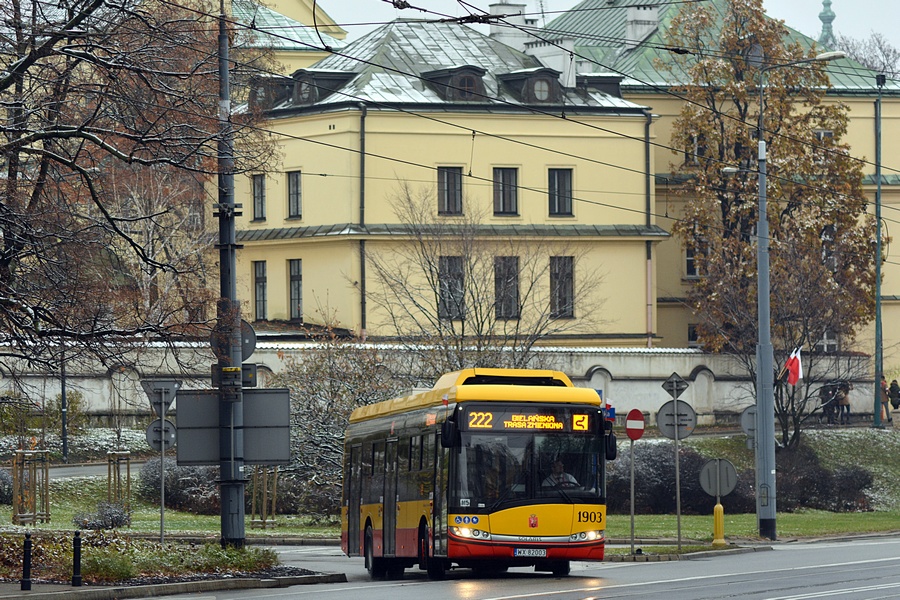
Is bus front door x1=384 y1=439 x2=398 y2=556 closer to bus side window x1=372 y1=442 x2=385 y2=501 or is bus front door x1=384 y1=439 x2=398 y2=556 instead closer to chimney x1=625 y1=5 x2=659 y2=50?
bus side window x1=372 y1=442 x2=385 y2=501

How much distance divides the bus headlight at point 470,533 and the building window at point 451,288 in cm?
2346

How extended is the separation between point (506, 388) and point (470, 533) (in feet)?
7.03

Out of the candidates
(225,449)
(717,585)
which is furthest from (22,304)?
(717,585)

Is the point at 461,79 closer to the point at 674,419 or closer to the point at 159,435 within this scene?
the point at 159,435

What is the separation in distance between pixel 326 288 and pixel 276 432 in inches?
1485

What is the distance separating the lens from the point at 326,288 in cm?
6159

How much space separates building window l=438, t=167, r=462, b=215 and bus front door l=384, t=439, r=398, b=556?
35480 mm

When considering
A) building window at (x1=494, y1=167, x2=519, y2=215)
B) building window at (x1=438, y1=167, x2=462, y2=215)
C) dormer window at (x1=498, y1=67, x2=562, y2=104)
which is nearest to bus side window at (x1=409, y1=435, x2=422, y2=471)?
building window at (x1=438, y1=167, x2=462, y2=215)

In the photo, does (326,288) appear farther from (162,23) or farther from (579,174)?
(162,23)

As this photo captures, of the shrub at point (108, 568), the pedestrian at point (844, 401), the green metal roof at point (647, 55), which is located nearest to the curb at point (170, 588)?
the shrub at point (108, 568)

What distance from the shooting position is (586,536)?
2362cm

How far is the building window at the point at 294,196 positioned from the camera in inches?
2478

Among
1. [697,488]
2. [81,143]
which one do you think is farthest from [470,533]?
[697,488]

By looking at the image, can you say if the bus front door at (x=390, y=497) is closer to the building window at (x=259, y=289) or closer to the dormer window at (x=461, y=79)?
the dormer window at (x=461, y=79)
